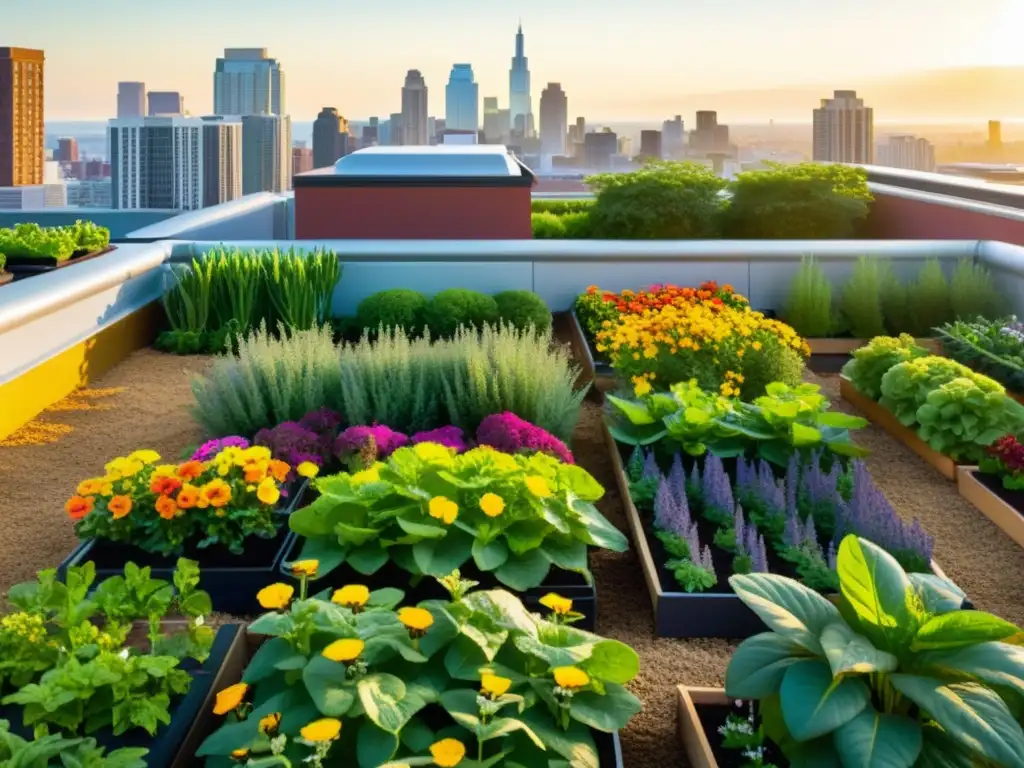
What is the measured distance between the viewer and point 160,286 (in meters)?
8.42

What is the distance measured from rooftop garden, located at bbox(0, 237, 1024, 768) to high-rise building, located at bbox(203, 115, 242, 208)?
21.2 metres

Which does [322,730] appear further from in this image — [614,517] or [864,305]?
[864,305]

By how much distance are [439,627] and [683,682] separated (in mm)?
986

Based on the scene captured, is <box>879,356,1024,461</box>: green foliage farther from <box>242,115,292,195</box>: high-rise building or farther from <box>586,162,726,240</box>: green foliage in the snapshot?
<box>242,115,292,195</box>: high-rise building

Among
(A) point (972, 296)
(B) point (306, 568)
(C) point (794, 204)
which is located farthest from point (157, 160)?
(B) point (306, 568)

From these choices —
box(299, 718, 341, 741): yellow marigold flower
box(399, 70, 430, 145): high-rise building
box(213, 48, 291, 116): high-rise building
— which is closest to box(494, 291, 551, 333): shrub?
box(299, 718, 341, 741): yellow marigold flower

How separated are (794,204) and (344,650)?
9.58 m

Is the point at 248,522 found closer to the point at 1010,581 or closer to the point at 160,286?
the point at 1010,581

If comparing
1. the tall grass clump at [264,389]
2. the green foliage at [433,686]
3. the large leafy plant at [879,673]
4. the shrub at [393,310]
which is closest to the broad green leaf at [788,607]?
the large leafy plant at [879,673]

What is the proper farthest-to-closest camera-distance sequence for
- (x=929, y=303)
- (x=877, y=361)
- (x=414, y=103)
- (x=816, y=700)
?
(x=414, y=103)
(x=929, y=303)
(x=877, y=361)
(x=816, y=700)

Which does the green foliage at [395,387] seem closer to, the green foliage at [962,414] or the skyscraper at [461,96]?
the green foliage at [962,414]

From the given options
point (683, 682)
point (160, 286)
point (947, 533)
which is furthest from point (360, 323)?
point (683, 682)

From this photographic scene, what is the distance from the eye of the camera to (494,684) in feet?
7.67

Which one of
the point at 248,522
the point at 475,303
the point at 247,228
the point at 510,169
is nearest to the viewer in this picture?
the point at 248,522
